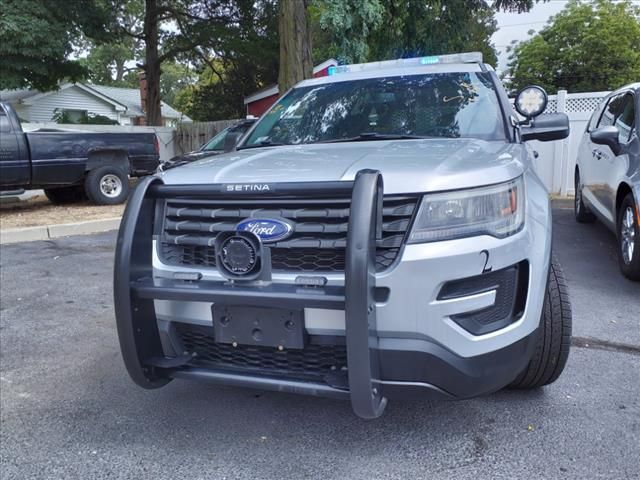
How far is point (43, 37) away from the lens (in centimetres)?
1451

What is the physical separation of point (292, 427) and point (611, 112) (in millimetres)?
5638

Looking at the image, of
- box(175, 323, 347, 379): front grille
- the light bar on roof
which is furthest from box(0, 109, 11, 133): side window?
box(175, 323, 347, 379): front grille

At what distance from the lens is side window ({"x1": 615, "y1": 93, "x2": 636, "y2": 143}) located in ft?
17.6

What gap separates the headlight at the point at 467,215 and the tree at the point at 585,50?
25.8 m

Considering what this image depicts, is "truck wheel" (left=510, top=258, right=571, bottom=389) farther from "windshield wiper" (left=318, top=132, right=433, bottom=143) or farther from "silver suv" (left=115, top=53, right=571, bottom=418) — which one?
"windshield wiper" (left=318, top=132, right=433, bottom=143)

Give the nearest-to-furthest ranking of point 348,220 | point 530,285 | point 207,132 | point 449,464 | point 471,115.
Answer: point 348,220
point 530,285
point 449,464
point 471,115
point 207,132

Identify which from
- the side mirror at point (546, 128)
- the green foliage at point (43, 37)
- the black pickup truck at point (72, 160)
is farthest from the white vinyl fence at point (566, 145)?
the green foliage at point (43, 37)

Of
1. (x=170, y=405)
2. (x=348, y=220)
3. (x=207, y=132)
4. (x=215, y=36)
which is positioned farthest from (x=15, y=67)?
(x=348, y=220)

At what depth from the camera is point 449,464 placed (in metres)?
2.46

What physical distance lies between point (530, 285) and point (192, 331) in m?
1.45

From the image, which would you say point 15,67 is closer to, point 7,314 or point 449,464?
point 7,314

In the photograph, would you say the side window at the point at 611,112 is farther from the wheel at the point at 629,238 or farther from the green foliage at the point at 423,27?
the green foliage at the point at 423,27

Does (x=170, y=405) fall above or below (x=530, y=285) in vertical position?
below

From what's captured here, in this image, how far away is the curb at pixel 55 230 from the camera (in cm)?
777
